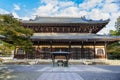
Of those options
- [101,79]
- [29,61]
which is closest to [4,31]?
[101,79]

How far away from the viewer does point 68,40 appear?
2822 cm

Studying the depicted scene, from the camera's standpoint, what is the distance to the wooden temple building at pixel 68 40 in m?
28.5

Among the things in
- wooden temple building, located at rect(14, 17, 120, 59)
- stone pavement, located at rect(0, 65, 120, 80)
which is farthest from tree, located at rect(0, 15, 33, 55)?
wooden temple building, located at rect(14, 17, 120, 59)

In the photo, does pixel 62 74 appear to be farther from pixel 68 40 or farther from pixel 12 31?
pixel 68 40

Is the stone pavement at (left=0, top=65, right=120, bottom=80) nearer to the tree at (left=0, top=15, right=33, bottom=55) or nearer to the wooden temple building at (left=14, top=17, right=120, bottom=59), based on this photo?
the tree at (left=0, top=15, right=33, bottom=55)

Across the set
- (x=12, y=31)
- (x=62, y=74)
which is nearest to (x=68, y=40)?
(x=62, y=74)

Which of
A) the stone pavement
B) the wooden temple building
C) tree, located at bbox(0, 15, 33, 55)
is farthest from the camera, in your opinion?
the wooden temple building

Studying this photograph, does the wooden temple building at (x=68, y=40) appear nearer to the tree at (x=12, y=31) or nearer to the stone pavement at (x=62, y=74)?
the stone pavement at (x=62, y=74)

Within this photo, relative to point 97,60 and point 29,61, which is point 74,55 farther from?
point 29,61

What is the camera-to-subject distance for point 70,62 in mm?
28219

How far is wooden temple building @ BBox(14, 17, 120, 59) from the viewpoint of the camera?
28.5m

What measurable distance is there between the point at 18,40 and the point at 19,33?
977 mm

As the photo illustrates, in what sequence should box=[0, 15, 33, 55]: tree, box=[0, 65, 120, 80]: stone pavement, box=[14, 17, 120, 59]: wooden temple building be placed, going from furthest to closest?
box=[14, 17, 120, 59]: wooden temple building → box=[0, 65, 120, 80]: stone pavement → box=[0, 15, 33, 55]: tree

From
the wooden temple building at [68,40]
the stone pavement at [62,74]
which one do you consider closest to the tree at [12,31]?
the stone pavement at [62,74]
